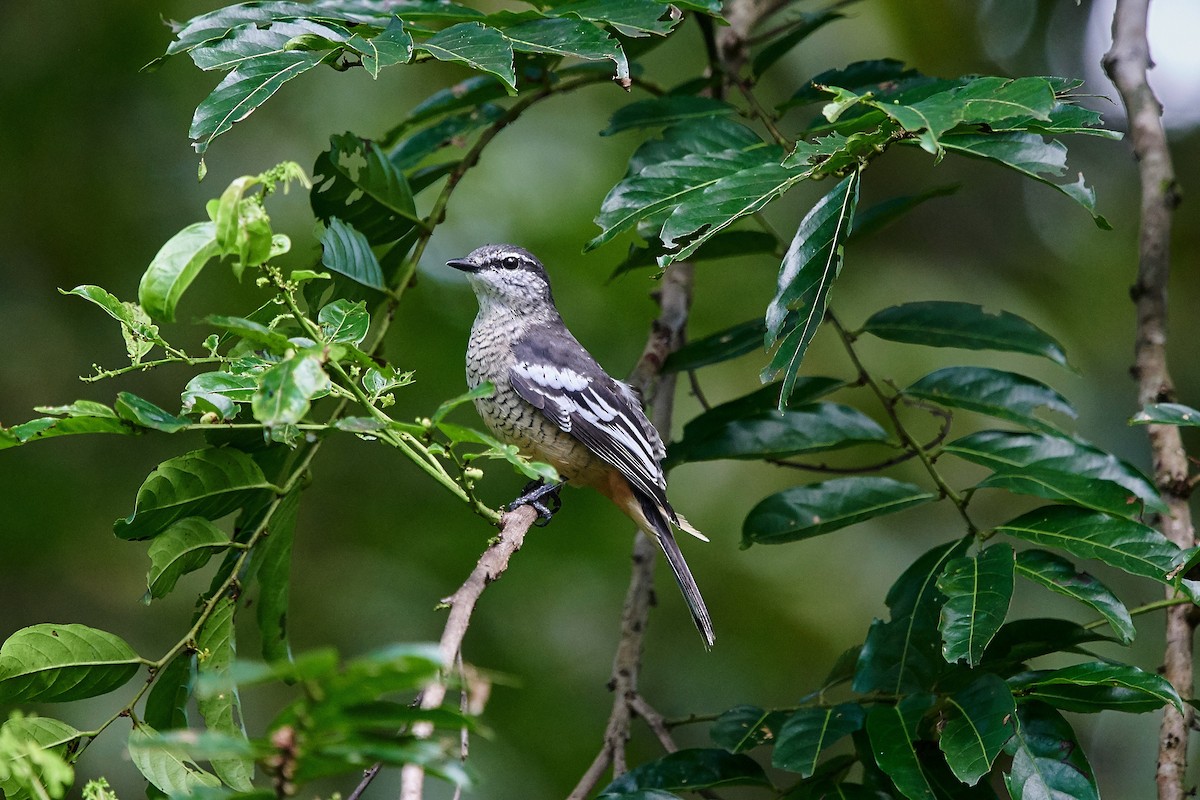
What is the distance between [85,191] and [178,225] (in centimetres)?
67

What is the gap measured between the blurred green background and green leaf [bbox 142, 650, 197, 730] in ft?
8.49

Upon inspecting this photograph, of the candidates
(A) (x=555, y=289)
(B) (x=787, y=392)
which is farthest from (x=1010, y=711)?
(A) (x=555, y=289)

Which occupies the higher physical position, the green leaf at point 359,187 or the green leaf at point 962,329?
the green leaf at point 359,187

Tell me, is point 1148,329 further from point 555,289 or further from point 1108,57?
point 555,289

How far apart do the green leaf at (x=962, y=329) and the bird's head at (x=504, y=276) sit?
1.61 meters

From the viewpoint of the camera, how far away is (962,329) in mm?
3428

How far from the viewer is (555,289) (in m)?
5.60

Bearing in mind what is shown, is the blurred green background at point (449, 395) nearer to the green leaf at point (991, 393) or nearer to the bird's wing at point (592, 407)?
the bird's wing at point (592, 407)

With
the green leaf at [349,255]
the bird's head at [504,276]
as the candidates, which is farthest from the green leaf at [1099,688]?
the bird's head at [504,276]

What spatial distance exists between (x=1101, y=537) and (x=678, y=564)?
1.56m

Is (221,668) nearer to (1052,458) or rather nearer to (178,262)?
(178,262)

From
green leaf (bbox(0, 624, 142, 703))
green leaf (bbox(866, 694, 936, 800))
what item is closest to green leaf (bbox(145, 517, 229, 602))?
green leaf (bbox(0, 624, 142, 703))

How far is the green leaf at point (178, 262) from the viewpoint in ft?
5.77

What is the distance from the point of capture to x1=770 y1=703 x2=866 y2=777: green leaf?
2527 mm
